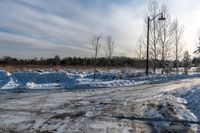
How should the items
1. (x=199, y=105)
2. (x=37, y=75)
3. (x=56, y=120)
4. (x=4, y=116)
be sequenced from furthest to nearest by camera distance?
(x=37, y=75) < (x=199, y=105) < (x=4, y=116) < (x=56, y=120)

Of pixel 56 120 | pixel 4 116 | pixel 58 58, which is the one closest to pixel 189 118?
pixel 56 120

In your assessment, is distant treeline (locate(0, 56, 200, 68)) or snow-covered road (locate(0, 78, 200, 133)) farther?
distant treeline (locate(0, 56, 200, 68))

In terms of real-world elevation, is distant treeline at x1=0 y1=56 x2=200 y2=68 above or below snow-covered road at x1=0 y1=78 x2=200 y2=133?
above

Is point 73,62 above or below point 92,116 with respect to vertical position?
above

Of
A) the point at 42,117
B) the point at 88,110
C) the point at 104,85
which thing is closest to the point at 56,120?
the point at 42,117

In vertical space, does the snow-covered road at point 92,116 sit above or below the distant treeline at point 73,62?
below

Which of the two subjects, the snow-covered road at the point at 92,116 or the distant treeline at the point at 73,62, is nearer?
the snow-covered road at the point at 92,116

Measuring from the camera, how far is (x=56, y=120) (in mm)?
9938

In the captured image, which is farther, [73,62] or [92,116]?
[73,62]

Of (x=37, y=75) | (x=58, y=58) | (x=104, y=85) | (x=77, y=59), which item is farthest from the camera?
(x=77, y=59)

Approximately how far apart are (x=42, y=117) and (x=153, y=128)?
3.89m

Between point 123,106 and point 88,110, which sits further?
point 123,106

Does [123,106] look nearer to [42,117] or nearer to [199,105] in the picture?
[199,105]

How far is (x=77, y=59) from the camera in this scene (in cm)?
11075
